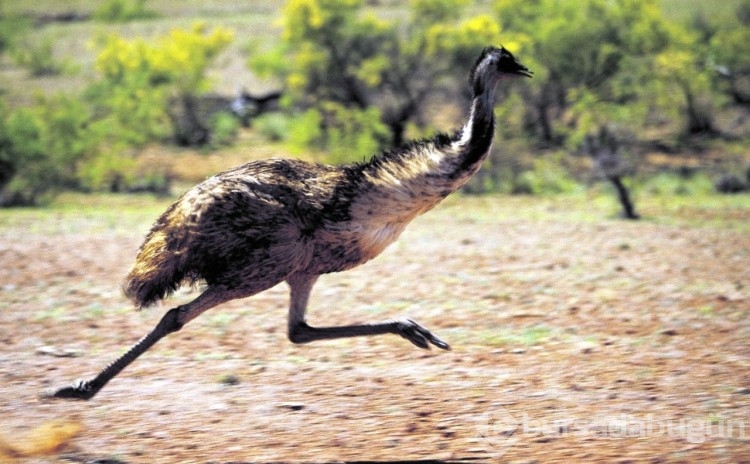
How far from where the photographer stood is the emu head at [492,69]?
517 cm

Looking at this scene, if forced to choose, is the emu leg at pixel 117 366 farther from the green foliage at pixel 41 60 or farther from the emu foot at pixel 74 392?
the green foliage at pixel 41 60

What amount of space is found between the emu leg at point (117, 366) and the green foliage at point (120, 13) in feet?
104

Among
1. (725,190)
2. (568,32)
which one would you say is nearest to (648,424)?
(725,190)

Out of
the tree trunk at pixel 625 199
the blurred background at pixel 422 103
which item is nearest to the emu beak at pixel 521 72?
the tree trunk at pixel 625 199

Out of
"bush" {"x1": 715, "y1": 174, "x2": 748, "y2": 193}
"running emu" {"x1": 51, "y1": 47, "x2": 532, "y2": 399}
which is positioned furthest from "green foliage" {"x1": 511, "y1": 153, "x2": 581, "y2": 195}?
"running emu" {"x1": 51, "y1": 47, "x2": 532, "y2": 399}

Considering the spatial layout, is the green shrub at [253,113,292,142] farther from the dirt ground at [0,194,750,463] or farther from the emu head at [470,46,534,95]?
the emu head at [470,46,534,95]

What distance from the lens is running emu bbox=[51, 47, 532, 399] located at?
504 centimetres

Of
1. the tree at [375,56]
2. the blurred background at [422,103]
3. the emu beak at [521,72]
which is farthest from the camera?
the tree at [375,56]

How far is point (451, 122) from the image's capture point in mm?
21859

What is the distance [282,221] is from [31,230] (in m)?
8.47

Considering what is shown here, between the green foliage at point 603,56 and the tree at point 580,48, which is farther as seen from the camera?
the tree at point 580,48

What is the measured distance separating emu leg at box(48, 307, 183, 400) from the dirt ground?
0.59ft

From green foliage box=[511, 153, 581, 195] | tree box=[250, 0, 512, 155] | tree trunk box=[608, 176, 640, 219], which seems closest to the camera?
tree trunk box=[608, 176, 640, 219]

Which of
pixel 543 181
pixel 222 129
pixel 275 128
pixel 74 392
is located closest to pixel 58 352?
pixel 74 392
